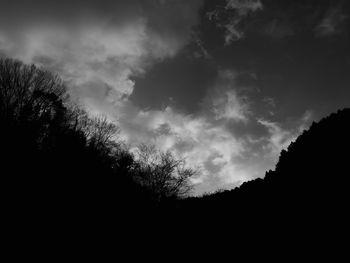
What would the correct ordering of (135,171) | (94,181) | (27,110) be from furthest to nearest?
(135,171) < (27,110) < (94,181)

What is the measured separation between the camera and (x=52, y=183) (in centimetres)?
1362

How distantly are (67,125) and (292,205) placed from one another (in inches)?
1025


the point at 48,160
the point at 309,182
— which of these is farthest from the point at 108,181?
the point at 309,182

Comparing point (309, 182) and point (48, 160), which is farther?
point (48, 160)

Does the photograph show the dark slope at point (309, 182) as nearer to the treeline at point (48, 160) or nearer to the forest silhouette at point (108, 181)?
the forest silhouette at point (108, 181)

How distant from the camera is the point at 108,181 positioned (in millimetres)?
20422

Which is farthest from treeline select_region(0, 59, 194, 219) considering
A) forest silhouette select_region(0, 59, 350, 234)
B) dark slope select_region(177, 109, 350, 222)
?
dark slope select_region(177, 109, 350, 222)

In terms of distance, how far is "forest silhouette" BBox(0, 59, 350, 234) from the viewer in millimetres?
8047

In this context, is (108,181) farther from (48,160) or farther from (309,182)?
(309,182)

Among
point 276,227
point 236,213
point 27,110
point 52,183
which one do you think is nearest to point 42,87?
point 27,110

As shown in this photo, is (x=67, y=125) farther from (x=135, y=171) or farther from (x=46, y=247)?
(x=46, y=247)

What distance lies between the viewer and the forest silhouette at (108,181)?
8047mm

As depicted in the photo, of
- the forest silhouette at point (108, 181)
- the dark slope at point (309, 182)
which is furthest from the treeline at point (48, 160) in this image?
the dark slope at point (309, 182)

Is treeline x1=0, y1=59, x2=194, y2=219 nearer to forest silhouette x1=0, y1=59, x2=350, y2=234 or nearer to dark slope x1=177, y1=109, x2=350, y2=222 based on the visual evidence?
forest silhouette x1=0, y1=59, x2=350, y2=234
